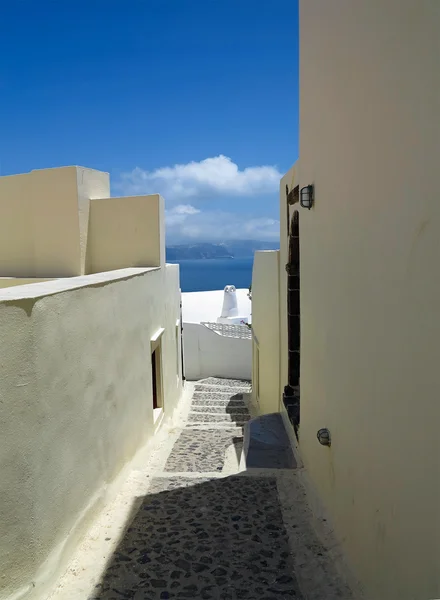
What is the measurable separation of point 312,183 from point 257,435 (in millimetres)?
4095

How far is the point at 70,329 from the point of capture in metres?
3.81

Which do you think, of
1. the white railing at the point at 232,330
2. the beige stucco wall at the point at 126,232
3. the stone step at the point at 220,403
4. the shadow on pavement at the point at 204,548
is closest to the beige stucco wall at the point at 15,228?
the beige stucco wall at the point at 126,232

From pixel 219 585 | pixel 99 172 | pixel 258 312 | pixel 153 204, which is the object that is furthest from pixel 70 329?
pixel 258 312

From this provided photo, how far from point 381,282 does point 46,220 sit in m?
8.44

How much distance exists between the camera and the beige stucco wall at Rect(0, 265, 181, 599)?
2934 millimetres

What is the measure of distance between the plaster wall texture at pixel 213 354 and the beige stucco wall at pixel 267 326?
203 inches

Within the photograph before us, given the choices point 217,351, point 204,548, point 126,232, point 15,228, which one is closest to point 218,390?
point 217,351

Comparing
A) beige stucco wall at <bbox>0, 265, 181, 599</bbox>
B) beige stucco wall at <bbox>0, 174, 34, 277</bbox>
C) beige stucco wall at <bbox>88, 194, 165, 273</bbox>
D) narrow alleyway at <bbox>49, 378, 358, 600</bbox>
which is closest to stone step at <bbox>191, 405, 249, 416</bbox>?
beige stucco wall at <bbox>88, 194, 165, 273</bbox>

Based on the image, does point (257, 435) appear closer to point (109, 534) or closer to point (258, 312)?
point (109, 534)

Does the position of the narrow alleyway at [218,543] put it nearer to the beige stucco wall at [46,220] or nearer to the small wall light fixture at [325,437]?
the small wall light fixture at [325,437]

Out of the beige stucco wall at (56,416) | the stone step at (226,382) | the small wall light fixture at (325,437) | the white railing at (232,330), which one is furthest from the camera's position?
the white railing at (232,330)

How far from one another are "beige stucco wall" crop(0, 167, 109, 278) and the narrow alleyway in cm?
519

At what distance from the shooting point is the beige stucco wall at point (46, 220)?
31.3 feet

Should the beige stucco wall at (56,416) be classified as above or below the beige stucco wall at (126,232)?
below
